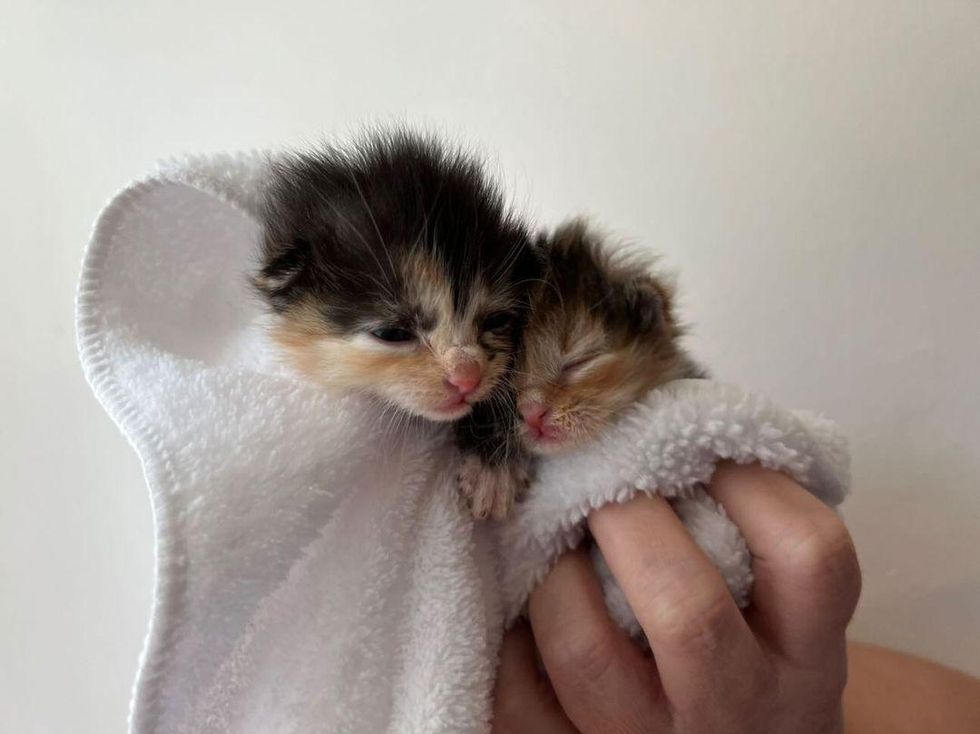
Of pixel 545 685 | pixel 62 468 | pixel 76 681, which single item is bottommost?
pixel 76 681

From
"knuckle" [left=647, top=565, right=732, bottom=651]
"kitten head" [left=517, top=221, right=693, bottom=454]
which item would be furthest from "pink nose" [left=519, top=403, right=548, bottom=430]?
"knuckle" [left=647, top=565, right=732, bottom=651]

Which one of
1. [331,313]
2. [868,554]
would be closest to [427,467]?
[331,313]

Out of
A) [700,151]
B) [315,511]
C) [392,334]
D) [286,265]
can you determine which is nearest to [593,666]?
[315,511]

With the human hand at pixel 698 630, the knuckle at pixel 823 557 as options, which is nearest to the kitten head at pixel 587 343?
the human hand at pixel 698 630

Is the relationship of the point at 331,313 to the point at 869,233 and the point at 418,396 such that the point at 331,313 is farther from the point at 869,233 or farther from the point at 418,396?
the point at 869,233

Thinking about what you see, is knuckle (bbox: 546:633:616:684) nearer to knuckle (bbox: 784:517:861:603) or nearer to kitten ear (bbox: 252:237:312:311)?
knuckle (bbox: 784:517:861:603)

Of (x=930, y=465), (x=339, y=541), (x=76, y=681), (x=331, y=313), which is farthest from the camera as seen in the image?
(x=930, y=465)

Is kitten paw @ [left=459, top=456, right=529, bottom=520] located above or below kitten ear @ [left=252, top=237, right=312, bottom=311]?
below
